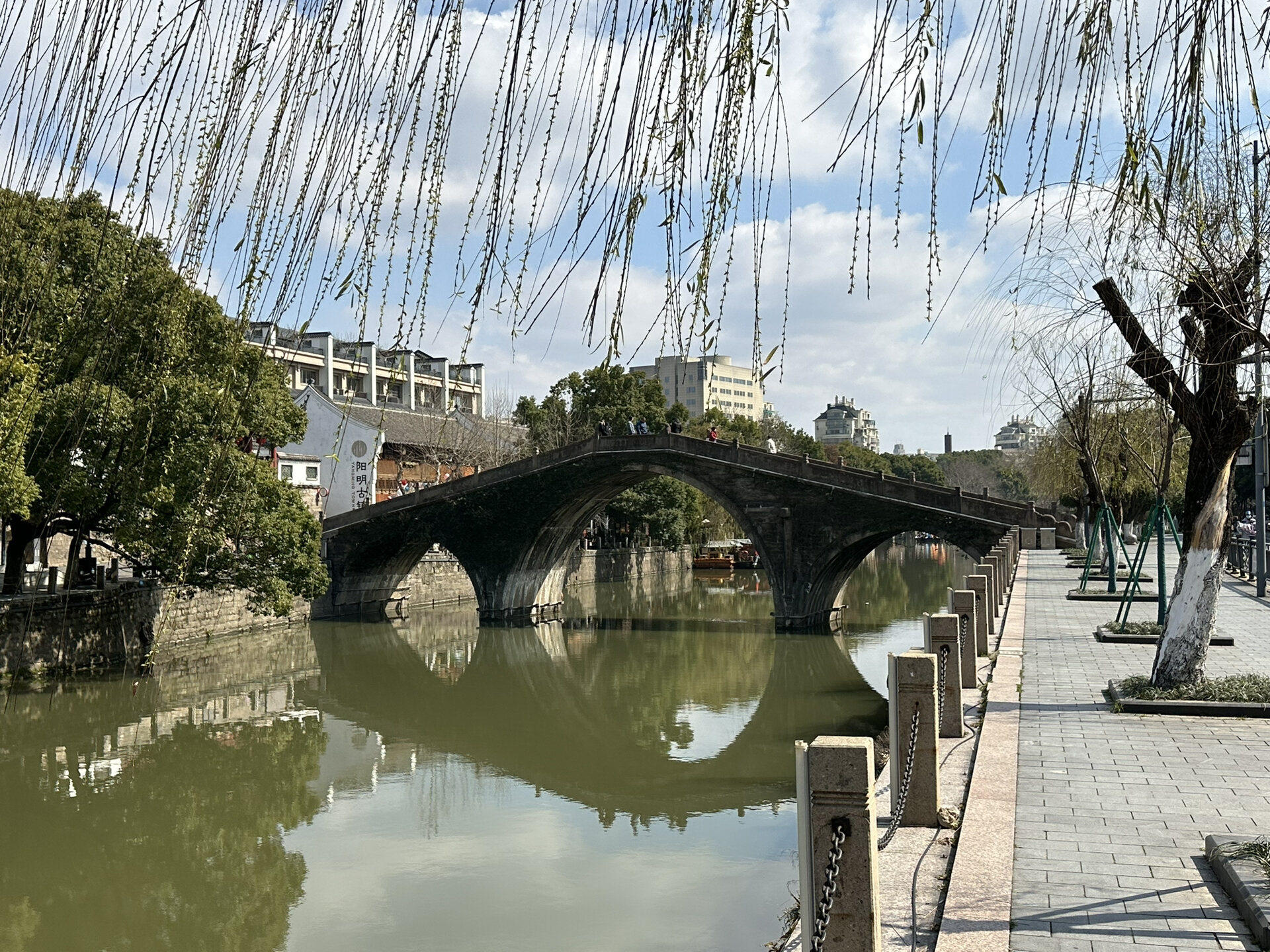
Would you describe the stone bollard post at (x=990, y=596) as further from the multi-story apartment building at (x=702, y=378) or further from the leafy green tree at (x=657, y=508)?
the leafy green tree at (x=657, y=508)

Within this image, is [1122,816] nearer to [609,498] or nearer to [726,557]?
[609,498]

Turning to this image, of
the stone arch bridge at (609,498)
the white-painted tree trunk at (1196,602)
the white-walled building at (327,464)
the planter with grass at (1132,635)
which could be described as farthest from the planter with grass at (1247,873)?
the white-walled building at (327,464)

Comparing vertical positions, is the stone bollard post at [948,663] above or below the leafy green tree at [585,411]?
below

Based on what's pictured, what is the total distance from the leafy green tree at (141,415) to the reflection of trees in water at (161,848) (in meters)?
2.59

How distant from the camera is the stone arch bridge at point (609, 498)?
96.0 feet

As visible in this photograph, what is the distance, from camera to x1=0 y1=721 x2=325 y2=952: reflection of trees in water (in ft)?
31.6

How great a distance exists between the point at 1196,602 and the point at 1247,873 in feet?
14.4

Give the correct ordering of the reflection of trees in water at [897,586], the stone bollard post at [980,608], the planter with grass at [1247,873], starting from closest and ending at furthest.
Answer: the planter with grass at [1247,873] → the stone bollard post at [980,608] → the reflection of trees in water at [897,586]

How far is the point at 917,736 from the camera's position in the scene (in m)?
5.67

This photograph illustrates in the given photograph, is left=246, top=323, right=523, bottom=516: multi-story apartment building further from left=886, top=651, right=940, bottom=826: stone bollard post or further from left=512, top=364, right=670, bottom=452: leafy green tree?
left=886, top=651, right=940, bottom=826: stone bollard post

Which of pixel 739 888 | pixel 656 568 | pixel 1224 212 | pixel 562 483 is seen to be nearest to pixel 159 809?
pixel 739 888

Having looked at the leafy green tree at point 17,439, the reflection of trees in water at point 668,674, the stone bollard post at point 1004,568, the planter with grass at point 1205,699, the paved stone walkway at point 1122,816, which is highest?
the leafy green tree at point 17,439

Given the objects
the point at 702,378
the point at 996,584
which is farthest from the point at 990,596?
the point at 702,378

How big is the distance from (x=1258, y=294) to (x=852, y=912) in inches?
237
